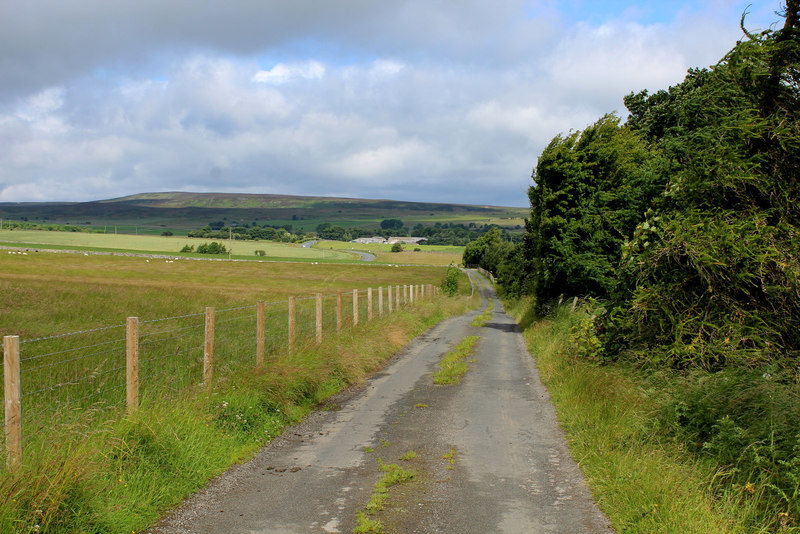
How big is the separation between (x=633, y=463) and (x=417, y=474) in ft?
6.71

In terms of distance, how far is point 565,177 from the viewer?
75.5ft

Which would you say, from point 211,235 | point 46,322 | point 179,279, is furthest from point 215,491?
point 211,235

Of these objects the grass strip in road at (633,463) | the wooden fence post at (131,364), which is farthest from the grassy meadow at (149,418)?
the grass strip in road at (633,463)

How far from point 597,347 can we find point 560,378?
845 millimetres

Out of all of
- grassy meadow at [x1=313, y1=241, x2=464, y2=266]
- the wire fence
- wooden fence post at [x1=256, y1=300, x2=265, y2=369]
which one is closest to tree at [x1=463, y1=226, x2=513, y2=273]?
grassy meadow at [x1=313, y1=241, x2=464, y2=266]

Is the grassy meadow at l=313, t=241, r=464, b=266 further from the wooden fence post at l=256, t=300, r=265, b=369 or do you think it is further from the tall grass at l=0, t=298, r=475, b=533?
the tall grass at l=0, t=298, r=475, b=533

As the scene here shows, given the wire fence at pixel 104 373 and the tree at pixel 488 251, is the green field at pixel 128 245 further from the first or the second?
the wire fence at pixel 104 373

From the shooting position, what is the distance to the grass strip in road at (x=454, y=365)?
11.8 meters

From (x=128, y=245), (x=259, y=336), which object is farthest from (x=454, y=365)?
(x=128, y=245)

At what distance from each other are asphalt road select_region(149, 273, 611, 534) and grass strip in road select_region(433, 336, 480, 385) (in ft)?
3.97

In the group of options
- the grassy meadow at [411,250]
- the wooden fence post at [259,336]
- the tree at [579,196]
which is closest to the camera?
the wooden fence post at [259,336]

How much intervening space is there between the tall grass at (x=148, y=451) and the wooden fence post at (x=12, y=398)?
15cm

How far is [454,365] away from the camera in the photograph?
13.6 metres

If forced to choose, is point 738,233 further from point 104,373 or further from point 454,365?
point 104,373
